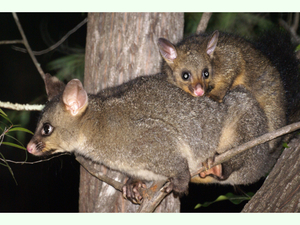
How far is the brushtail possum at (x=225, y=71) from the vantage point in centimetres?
384

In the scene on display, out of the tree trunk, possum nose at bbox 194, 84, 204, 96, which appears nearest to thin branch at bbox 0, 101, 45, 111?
the tree trunk

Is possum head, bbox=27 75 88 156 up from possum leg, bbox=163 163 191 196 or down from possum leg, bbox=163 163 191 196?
up

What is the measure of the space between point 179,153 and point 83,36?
198 inches

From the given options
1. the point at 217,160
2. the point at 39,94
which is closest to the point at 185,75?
the point at 217,160

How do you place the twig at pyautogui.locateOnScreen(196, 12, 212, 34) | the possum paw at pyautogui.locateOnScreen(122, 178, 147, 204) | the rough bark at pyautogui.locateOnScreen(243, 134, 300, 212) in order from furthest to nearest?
the twig at pyautogui.locateOnScreen(196, 12, 212, 34) → the possum paw at pyautogui.locateOnScreen(122, 178, 147, 204) → the rough bark at pyautogui.locateOnScreen(243, 134, 300, 212)

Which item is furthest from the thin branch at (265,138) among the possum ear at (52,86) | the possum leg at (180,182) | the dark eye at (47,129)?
the possum ear at (52,86)

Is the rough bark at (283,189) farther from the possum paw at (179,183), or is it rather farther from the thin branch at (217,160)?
the possum paw at (179,183)

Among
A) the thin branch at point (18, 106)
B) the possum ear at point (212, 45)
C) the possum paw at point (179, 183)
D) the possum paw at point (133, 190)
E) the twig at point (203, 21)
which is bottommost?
the possum paw at point (133, 190)

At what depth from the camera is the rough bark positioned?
3193 mm

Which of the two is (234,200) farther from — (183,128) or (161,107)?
(161,107)

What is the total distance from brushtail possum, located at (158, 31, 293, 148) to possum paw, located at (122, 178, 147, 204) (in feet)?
4.01

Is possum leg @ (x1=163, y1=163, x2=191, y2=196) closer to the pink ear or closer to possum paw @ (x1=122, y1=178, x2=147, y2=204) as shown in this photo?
possum paw @ (x1=122, y1=178, x2=147, y2=204)

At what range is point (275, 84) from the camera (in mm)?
3920

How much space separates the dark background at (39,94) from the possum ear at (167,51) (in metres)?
1.52
